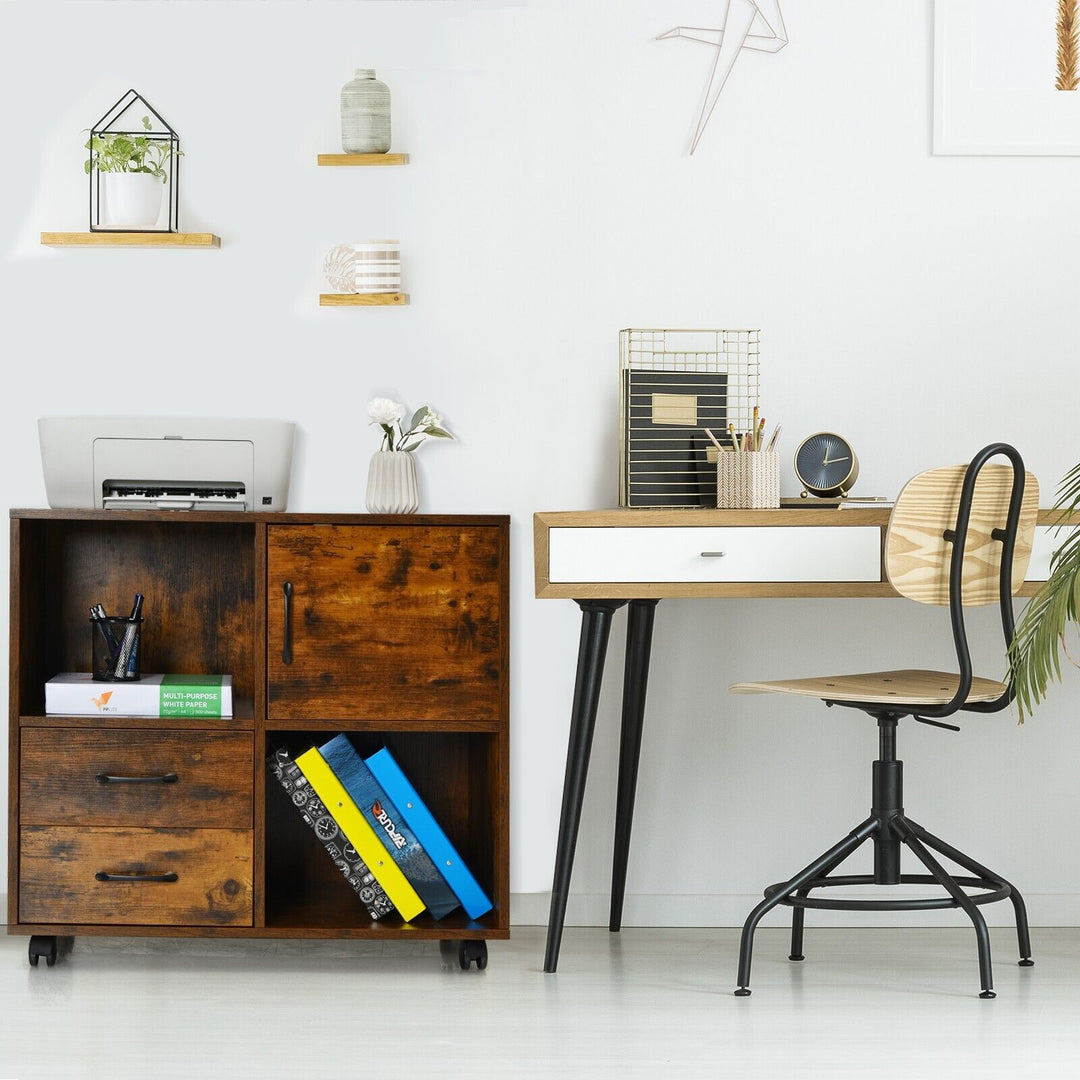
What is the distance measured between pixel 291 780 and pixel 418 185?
131 centimetres

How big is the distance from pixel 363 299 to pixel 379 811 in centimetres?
108

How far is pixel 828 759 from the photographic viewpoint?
2.93 meters

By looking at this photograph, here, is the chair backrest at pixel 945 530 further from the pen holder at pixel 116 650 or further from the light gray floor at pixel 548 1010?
the pen holder at pixel 116 650

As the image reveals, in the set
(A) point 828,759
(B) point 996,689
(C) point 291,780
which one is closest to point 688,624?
(A) point 828,759

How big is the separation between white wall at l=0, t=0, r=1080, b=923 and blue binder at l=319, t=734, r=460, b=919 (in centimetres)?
36

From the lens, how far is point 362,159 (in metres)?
2.79

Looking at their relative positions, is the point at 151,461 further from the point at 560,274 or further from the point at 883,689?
the point at 883,689

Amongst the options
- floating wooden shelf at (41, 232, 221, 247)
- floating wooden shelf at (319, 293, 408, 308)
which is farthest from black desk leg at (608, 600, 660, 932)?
floating wooden shelf at (41, 232, 221, 247)

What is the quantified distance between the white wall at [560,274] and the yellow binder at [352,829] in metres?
Answer: 0.39

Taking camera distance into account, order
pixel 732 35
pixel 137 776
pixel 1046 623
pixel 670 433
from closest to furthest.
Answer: pixel 1046 623 < pixel 137 776 < pixel 670 433 < pixel 732 35

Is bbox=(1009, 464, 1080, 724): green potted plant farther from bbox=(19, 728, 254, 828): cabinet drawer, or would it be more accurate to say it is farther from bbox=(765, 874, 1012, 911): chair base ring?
bbox=(19, 728, 254, 828): cabinet drawer

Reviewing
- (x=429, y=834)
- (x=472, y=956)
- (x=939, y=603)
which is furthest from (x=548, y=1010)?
(x=939, y=603)

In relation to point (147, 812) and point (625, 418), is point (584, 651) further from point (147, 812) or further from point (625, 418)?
point (147, 812)

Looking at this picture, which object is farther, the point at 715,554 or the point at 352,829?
the point at 352,829
